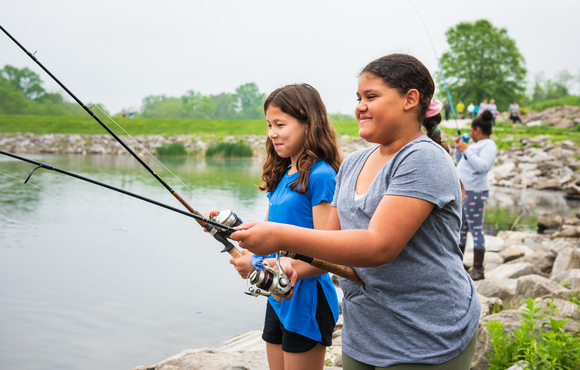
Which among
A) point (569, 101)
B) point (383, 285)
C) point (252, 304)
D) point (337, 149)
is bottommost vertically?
point (252, 304)

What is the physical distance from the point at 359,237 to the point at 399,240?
4.2 inches

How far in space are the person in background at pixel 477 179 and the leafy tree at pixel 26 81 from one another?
42088mm

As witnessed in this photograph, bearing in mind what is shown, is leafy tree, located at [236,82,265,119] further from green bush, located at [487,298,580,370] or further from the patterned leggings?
green bush, located at [487,298,580,370]

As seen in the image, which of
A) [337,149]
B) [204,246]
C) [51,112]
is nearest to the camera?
[337,149]

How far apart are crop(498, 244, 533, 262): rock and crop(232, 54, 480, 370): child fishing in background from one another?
614cm

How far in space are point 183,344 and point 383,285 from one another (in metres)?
3.24

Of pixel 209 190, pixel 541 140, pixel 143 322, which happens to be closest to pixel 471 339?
pixel 143 322

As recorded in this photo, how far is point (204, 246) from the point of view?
756 cm

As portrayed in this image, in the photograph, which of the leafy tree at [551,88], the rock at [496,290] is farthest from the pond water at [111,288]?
the leafy tree at [551,88]

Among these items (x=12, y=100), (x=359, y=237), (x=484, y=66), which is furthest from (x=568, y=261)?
(x=12, y=100)

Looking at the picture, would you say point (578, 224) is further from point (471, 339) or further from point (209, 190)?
point (471, 339)

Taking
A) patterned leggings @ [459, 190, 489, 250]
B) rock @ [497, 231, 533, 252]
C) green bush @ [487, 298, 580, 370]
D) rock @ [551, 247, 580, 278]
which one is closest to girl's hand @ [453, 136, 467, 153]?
patterned leggings @ [459, 190, 489, 250]

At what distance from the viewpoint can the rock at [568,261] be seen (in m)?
5.59

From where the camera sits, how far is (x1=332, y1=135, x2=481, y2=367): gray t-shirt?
127 centimetres
